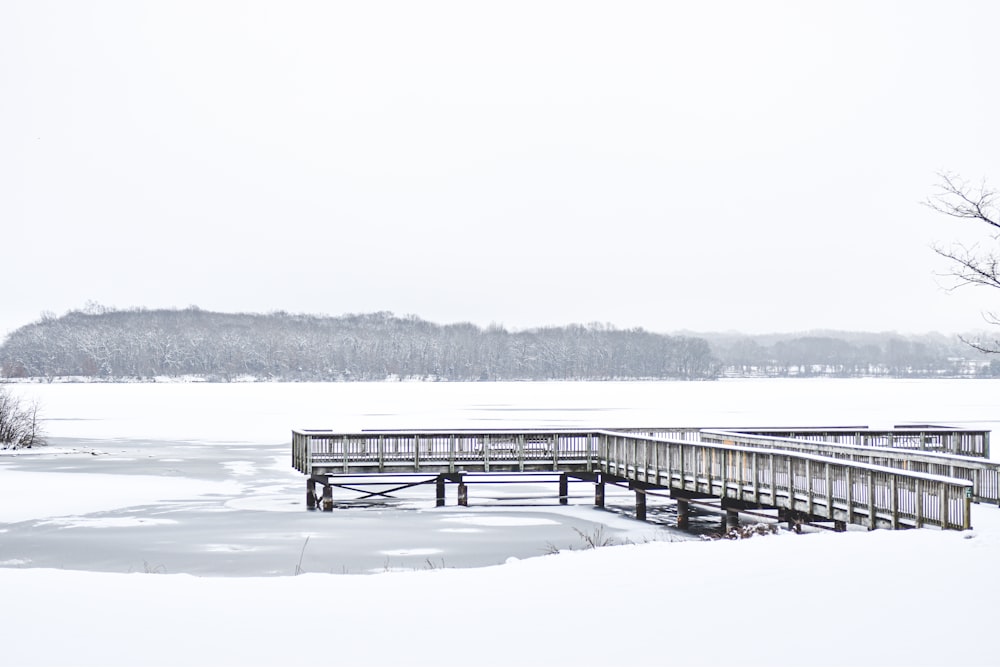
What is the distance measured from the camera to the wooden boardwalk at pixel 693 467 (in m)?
16.5

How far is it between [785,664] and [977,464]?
12.1m

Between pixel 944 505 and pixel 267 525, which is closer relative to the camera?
pixel 944 505

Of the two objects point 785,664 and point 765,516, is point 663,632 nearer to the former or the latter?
point 785,664

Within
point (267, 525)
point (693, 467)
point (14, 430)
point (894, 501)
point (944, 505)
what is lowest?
point (267, 525)

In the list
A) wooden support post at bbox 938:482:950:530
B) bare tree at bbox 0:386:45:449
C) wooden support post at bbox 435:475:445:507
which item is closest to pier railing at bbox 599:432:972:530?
wooden support post at bbox 938:482:950:530

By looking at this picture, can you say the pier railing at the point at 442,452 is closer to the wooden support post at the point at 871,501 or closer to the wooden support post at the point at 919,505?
the wooden support post at the point at 871,501

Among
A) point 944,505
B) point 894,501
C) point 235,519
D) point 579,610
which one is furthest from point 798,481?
point 235,519

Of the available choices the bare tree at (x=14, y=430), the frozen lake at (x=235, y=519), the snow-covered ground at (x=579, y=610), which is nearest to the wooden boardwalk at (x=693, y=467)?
the frozen lake at (x=235, y=519)

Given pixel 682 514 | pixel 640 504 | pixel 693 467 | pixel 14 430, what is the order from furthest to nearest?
1. pixel 14 430
2. pixel 640 504
3. pixel 682 514
4. pixel 693 467

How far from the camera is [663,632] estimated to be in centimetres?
950

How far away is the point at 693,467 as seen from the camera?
2520cm

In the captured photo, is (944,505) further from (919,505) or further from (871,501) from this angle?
(871,501)

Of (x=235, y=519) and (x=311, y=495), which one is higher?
(x=311, y=495)

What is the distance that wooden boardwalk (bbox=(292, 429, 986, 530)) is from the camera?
16484 millimetres
